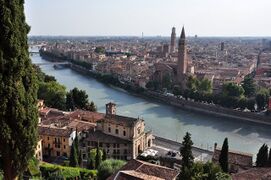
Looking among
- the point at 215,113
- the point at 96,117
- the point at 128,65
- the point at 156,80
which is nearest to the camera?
the point at 96,117

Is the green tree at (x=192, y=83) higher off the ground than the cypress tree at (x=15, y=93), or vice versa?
the cypress tree at (x=15, y=93)

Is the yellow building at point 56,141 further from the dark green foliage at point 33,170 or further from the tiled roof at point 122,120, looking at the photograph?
the dark green foliage at point 33,170

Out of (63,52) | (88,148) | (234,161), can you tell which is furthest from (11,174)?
(63,52)

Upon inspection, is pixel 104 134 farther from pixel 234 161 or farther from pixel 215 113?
pixel 215 113

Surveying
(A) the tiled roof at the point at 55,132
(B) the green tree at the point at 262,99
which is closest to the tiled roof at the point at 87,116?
(A) the tiled roof at the point at 55,132

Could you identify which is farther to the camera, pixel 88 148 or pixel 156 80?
pixel 156 80

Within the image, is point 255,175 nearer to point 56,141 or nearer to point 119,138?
point 119,138
